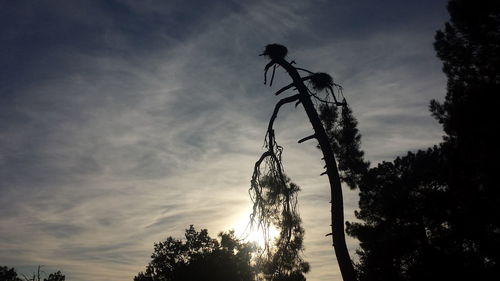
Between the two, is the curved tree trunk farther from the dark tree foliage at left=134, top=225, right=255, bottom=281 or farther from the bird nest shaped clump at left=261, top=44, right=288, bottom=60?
the dark tree foliage at left=134, top=225, right=255, bottom=281

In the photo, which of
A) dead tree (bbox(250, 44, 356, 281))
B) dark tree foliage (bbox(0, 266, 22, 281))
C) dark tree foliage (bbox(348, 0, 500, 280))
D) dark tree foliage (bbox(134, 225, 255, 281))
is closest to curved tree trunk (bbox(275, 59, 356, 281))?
dead tree (bbox(250, 44, 356, 281))

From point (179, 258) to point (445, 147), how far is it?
1504 inches

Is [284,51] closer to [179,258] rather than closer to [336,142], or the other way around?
[336,142]

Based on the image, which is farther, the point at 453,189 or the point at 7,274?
the point at 7,274

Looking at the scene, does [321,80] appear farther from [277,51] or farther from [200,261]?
[200,261]

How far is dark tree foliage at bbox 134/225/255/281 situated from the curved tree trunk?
34.6 m

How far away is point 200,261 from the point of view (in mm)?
40719

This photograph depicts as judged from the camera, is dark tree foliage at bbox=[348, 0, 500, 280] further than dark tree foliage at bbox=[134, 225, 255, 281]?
No

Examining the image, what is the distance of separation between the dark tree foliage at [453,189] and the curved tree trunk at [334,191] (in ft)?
13.1

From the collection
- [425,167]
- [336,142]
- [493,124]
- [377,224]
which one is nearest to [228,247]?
[377,224]

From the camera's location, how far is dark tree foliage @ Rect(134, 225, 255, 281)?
3959 cm

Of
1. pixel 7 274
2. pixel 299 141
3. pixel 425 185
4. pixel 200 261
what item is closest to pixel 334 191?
pixel 299 141

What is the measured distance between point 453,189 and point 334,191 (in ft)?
54.8

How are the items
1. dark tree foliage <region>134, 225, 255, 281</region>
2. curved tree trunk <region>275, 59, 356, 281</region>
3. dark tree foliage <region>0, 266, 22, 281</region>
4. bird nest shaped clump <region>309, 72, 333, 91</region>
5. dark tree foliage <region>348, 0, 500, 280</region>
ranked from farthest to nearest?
dark tree foliage <region>0, 266, 22, 281</region>
dark tree foliage <region>134, 225, 255, 281</region>
dark tree foliage <region>348, 0, 500, 280</region>
bird nest shaped clump <region>309, 72, 333, 91</region>
curved tree trunk <region>275, 59, 356, 281</region>
